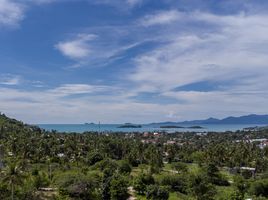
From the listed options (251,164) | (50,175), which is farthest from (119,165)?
(251,164)

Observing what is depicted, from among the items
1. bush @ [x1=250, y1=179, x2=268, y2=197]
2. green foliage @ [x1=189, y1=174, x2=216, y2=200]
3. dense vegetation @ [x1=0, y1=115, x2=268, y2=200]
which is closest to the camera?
dense vegetation @ [x1=0, y1=115, x2=268, y2=200]

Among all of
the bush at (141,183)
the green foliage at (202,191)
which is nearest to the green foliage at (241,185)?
the green foliage at (202,191)

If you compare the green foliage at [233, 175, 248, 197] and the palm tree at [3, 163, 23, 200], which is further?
the green foliage at [233, 175, 248, 197]

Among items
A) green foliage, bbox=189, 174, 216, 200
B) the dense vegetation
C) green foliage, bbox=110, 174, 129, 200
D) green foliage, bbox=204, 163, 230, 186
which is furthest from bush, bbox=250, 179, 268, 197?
green foliage, bbox=110, 174, 129, 200

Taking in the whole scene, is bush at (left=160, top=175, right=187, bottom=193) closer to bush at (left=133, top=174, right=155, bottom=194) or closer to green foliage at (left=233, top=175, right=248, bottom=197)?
bush at (left=133, top=174, right=155, bottom=194)

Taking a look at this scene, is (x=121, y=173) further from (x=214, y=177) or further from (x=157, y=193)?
(x=157, y=193)

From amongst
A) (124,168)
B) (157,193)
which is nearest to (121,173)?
(124,168)

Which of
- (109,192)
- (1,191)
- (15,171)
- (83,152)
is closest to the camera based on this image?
(15,171)

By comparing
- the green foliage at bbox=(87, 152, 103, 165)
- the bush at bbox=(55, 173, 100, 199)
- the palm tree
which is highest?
the palm tree

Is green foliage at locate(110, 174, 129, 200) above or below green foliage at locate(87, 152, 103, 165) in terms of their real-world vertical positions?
below

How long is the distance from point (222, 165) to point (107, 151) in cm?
3396

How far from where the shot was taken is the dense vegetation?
2477 inches

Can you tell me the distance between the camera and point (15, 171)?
51.0m

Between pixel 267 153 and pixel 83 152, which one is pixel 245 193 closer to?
pixel 267 153
